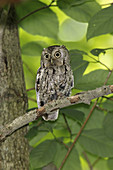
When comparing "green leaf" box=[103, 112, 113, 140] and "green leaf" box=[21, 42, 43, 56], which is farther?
"green leaf" box=[21, 42, 43, 56]

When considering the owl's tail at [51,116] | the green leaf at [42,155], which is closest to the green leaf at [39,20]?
the owl's tail at [51,116]

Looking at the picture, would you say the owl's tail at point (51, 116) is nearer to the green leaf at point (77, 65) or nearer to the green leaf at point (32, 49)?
the green leaf at point (77, 65)

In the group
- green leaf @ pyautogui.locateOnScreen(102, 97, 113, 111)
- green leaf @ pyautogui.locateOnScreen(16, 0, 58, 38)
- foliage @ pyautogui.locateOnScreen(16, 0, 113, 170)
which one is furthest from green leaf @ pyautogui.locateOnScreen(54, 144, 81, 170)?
green leaf @ pyautogui.locateOnScreen(16, 0, 58, 38)

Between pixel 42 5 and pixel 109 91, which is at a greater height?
pixel 42 5

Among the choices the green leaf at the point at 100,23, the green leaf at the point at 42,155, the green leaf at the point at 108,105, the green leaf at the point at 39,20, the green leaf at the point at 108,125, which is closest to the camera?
the green leaf at the point at 100,23

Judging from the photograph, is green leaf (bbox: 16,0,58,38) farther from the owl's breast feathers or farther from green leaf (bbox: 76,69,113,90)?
green leaf (bbox: 76,69,113,90)

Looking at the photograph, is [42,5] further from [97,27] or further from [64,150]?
[64,150]

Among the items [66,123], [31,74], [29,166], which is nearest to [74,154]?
[66,123]
